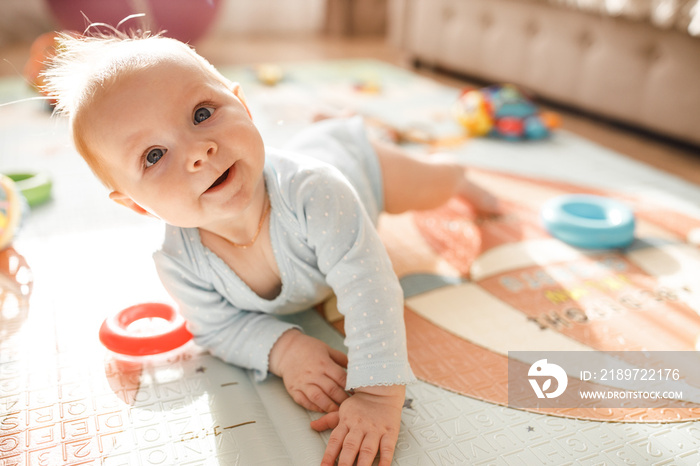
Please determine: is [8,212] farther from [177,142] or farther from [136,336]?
[177,142]

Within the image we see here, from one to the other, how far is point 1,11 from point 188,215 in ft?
8.61

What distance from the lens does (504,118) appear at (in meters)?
1.52

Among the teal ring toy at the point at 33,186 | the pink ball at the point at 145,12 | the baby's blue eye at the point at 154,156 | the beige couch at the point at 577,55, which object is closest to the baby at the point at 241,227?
the baby's blue eye at the point at 154,156

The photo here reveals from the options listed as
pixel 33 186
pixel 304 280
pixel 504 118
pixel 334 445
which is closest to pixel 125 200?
pixel 304 280

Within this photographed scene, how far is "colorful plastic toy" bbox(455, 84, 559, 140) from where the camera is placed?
1.49m

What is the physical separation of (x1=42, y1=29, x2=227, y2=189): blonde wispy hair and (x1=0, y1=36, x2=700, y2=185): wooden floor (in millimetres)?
445

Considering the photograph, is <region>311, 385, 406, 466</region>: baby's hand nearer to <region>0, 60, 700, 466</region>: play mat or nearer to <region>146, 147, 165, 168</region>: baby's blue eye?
<region>0, 60, 700, 466</region>: play mat

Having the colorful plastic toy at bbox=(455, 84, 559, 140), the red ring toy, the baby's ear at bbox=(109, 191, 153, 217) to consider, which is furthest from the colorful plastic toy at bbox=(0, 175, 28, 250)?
the colorful plastic toy at bbox=(455, 84, 559, 140)

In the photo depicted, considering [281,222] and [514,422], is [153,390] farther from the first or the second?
[514,422]

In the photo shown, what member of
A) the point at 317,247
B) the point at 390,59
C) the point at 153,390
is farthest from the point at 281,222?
the point at 390,59

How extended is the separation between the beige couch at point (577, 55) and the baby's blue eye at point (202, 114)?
1170mm

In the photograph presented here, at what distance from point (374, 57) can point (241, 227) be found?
206cm

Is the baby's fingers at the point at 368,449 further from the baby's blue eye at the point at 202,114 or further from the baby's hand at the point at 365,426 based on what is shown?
the baby's blue eye at the point at 202,114

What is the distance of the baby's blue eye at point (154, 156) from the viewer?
57cm
